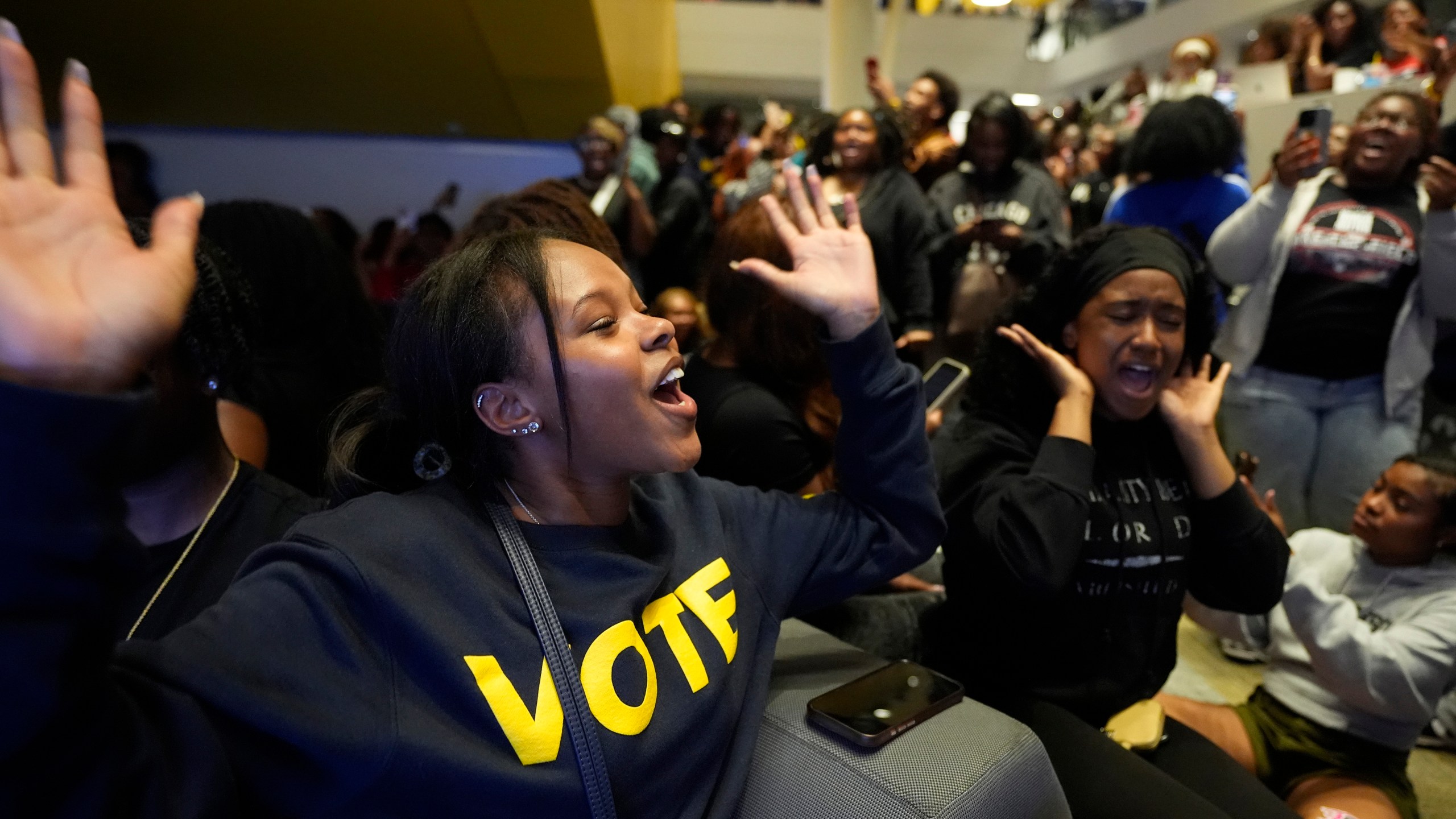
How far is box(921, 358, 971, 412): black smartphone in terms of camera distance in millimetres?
1758

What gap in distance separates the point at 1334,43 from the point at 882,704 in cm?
574

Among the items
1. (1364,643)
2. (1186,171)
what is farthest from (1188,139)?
(1364,643)

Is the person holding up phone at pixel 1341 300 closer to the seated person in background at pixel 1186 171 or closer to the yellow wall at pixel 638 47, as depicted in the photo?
the seated person in background at pixel 1186 171

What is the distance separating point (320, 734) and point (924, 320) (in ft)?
7.59

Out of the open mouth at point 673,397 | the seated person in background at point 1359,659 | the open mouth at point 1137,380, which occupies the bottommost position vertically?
the seated person in background at point 1359,659

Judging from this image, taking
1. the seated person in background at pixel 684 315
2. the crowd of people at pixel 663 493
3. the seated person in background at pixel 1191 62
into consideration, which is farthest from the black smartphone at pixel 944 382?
the seated person in background at pixel 1191 62

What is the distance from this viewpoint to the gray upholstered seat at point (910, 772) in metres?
0.87

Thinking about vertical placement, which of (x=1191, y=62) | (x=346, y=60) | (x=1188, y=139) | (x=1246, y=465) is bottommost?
(x=1246, y=465)

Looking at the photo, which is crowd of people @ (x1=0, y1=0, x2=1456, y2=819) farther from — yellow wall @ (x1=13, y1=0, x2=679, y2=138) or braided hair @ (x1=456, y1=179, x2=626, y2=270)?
yellow wall @ (x1=13, y1=0, x2=679, y2=138)

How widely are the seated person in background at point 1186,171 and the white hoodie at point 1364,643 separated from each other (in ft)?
4.07

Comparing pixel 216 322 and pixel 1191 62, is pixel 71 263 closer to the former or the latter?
pixel 216 322

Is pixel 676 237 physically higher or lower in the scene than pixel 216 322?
lower

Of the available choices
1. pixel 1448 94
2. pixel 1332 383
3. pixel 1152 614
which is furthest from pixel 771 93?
pixel 1152 614

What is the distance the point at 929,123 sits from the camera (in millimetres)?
3543
